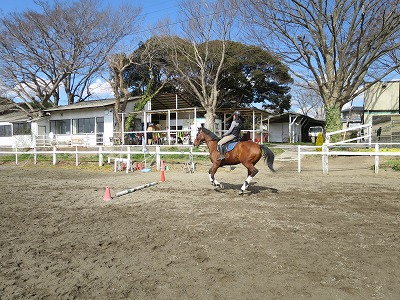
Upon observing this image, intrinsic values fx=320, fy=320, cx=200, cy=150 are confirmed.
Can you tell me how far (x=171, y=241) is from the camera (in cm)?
485

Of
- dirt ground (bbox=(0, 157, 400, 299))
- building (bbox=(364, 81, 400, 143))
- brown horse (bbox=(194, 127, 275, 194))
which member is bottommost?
dirt ground (bbox=(0, 157, 400, 299))

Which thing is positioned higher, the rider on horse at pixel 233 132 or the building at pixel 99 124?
the building at pixel 99 124

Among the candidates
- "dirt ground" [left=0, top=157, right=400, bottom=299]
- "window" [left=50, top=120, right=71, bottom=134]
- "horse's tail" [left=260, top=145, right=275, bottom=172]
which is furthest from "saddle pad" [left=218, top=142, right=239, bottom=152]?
"window" [left=50, top=120, right=71, bottom=134]

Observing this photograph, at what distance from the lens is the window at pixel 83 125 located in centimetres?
2972

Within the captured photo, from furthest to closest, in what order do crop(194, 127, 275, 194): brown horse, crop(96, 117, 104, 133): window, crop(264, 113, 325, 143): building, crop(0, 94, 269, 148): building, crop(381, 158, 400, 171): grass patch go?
1. crop(264, 113, 325, 143): building
2. crop(96, 117, 104, 133): window
3. crop(0, 94, 269, 148): building
4. crop(381, 158, 400, 171): grass patch
5. crop(194, 127, 275, 194): brown horse

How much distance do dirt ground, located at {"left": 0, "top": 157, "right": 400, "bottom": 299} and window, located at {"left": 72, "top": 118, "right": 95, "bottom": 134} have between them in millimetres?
21766

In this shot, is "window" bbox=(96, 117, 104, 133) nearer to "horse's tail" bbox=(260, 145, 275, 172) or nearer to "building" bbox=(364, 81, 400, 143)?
"horse's tail" bbox=(260, 145, 275, 172)

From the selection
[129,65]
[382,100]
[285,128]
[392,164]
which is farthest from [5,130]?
[382,100]

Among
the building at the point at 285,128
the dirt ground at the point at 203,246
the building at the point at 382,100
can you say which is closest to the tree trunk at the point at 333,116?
the building at the point at 382,100

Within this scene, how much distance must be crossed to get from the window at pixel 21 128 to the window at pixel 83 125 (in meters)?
6.30

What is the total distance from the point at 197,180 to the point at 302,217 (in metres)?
6.07

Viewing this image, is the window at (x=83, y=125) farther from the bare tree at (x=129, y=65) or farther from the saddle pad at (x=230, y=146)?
the saddle pad at (x=230, y=146)

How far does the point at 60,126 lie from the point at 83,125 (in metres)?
3.51

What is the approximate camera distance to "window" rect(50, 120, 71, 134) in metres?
31.4
